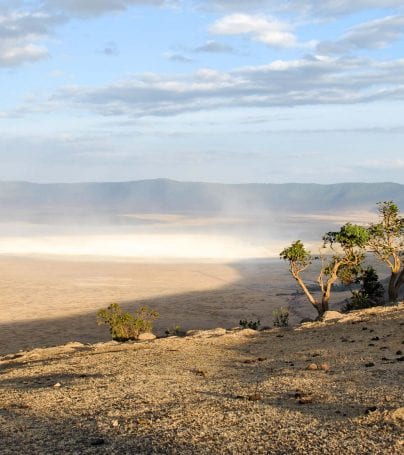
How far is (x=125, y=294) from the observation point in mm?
55406

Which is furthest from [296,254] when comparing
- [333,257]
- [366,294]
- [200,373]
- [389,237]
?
[200,373]

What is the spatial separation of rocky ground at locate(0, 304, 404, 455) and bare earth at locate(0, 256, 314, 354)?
13.6 meters

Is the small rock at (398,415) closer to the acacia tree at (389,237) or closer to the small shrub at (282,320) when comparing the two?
the small shrub at (282,320)

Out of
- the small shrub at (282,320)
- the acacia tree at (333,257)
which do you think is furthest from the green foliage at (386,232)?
the small shrub at (282,320)

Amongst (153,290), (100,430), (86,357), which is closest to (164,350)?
(86,357)

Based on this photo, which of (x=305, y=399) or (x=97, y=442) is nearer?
(x=97, y=442)

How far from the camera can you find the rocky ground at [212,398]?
10.1m

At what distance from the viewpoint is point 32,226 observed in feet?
569

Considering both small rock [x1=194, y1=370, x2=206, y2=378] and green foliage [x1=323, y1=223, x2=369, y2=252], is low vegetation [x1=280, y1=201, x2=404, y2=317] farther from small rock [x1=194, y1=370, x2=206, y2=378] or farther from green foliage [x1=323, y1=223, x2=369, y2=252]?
small rock [x1=194, y1=370, x2=206, y2=378]

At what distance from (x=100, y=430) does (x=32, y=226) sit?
16856 centimetres

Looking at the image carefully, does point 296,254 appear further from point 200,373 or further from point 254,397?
point 254,397

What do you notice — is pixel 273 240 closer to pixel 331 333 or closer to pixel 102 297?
pixel 102 297

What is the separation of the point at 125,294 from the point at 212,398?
141 ft

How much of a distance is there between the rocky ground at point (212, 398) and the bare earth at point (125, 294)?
13621mm
